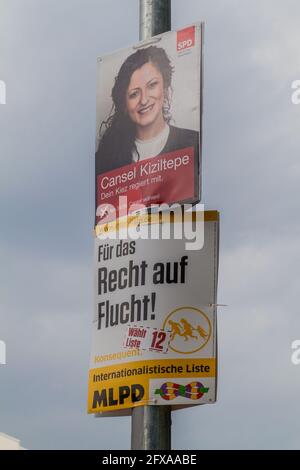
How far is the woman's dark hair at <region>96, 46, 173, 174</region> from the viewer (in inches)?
449

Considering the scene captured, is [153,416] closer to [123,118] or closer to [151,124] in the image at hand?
[151,124]

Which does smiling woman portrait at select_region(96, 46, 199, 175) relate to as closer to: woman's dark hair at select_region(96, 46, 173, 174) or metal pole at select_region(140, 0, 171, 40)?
woman's dark hair at select_region(96, 46, 173, 174)

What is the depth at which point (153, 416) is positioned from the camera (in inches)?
404

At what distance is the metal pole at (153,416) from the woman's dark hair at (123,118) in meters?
0.26

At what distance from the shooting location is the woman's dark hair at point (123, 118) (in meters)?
11.4

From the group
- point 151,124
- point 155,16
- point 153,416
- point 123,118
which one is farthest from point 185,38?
point 153,416

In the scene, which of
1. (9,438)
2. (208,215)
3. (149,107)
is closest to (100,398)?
(208,215)

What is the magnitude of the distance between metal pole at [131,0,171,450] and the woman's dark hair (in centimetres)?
26

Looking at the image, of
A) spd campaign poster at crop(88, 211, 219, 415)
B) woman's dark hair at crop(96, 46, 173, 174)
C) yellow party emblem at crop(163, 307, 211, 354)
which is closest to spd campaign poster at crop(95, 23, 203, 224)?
woman's dark hair at crop(96, 46, 173, 174)

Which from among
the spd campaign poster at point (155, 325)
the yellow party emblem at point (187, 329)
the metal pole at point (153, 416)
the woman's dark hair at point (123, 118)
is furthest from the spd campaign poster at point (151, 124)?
the yellow party emblem at point (187, 329)

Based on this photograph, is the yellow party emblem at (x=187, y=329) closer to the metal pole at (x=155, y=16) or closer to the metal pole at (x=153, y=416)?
the metal pole at (x=153, y=416)
